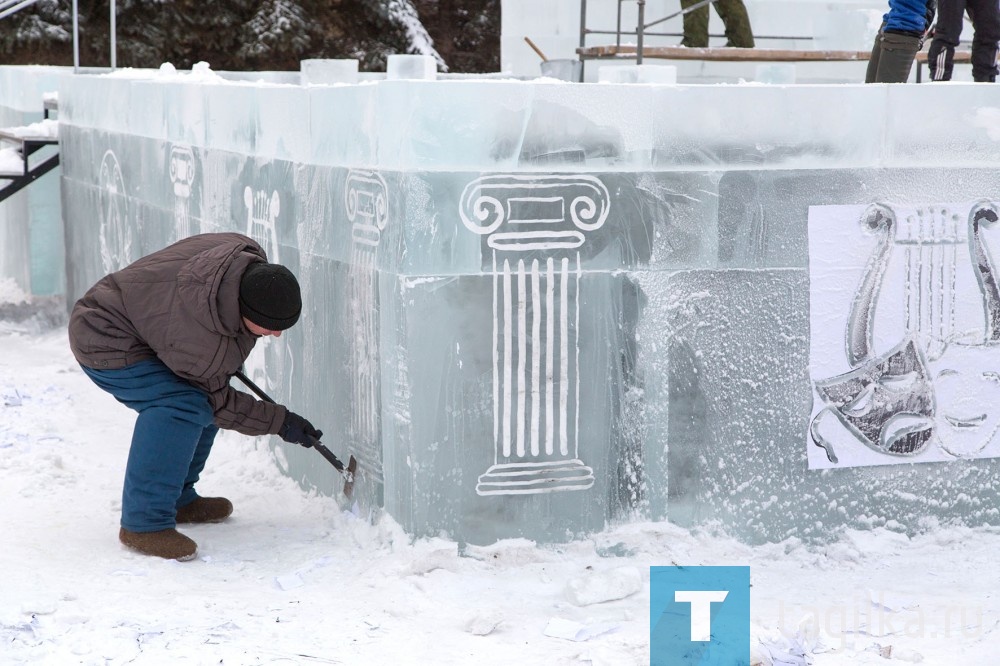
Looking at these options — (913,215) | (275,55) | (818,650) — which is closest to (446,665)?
(818,650)

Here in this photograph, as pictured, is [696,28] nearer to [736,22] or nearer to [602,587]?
[736,22]

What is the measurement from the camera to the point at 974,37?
6.46 meters

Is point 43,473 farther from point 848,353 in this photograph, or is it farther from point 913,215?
point 913,215

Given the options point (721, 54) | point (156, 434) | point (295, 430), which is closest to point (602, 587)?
point (295, 430)

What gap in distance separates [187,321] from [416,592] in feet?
3.58

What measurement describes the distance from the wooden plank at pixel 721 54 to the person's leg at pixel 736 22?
344 millimetres

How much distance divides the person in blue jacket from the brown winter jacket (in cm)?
360

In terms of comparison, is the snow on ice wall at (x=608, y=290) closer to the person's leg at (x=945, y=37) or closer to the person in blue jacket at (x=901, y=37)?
the person in blue jacket at (x=901, y=37)

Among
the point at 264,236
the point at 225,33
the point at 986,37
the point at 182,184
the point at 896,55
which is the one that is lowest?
the point at 264,236

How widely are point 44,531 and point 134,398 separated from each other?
661 mm

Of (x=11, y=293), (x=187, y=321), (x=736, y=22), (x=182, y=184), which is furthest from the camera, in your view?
(x=736, y=22)

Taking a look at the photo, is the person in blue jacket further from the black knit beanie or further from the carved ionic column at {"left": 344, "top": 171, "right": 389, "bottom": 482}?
the black knit beanie

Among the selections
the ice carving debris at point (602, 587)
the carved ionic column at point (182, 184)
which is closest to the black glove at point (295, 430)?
the ice carving debris at point (602, 587)

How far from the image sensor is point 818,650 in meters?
3.49
